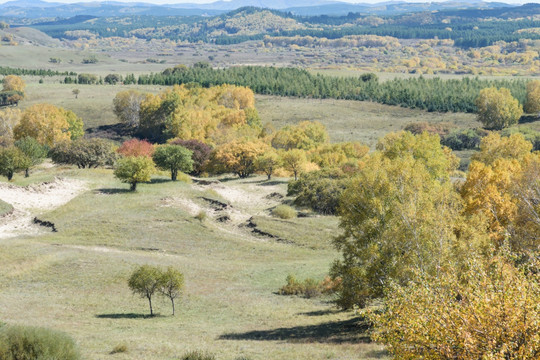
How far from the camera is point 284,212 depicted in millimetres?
71312

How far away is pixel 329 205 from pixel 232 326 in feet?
135

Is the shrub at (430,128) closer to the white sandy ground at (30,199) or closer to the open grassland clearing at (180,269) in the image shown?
the open grassland clearing at (180,269)

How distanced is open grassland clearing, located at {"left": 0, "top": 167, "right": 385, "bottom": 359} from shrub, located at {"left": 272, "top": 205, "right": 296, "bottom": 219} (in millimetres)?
1959

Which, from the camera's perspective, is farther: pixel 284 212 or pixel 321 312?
pixel 284 212

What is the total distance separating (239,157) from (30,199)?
136 feet

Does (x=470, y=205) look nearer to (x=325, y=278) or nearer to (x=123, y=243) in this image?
(x=325, y=278)

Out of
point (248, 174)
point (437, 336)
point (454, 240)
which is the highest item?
point (437, 336)

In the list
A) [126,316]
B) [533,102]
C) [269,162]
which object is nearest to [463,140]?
[533,102]

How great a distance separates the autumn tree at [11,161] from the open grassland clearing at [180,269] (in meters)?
6.37

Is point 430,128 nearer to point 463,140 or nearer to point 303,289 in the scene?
point 463,140

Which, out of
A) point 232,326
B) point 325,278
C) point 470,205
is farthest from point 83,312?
point 470,205

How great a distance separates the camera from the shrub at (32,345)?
22219 millimetres

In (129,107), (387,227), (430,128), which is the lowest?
(430,128)

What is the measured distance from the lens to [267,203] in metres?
79.6
